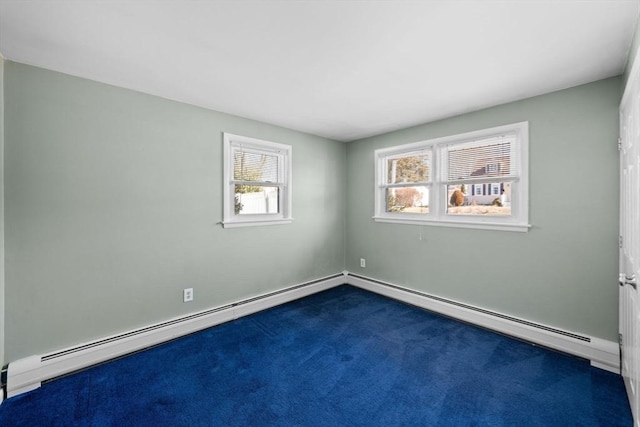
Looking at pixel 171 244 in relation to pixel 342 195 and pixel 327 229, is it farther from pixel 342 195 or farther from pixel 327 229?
pixel 342 195

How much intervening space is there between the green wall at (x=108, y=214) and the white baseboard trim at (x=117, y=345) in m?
0.08

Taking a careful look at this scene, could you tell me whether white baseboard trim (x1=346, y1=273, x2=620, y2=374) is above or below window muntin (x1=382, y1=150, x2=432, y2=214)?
below

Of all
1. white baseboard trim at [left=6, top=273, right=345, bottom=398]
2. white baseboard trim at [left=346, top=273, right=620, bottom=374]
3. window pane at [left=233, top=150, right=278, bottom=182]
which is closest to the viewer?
white baseboard trim at [left=6, top=273, right=345, bottom=398]

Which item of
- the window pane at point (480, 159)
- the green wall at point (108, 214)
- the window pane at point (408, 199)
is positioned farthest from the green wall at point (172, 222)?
the window pane at point (408, 199)

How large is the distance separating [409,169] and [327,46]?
233 centimetres

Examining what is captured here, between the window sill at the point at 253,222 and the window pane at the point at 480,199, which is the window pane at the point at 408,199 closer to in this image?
the window pane at the point at 480,199

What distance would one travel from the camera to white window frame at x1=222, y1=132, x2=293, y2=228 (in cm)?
311

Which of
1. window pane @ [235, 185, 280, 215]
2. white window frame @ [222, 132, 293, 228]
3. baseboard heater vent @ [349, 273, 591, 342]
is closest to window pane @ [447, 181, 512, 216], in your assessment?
baseboard heater vent @ [349, 273, 591, 342]

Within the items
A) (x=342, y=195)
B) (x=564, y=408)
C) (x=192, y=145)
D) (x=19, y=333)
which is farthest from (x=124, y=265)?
(x=564, y=408)

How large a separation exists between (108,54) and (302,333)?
2.83 metres

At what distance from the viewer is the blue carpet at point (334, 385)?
1728mm

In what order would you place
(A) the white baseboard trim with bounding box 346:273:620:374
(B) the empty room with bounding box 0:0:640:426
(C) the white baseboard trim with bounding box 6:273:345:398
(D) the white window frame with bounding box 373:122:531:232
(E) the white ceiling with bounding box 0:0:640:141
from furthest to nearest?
(D) the white window frame with bounding box 373:122:531:232 → (A) the white baseboard trim with bounding box 346:273:620:374 → (C) the white baseboard trim with bounding box 6:273:345:398 → (B) the empty room with bounding box 0:0:640:426 → (E) the white ceiling with bounding box 0:0:640:141

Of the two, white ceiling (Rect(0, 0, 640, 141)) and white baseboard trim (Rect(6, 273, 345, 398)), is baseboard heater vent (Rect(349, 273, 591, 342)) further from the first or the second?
white ceiling (Rect(0, 0, 640, 141))

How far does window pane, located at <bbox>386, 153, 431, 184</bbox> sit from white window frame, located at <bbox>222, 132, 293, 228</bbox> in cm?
148
